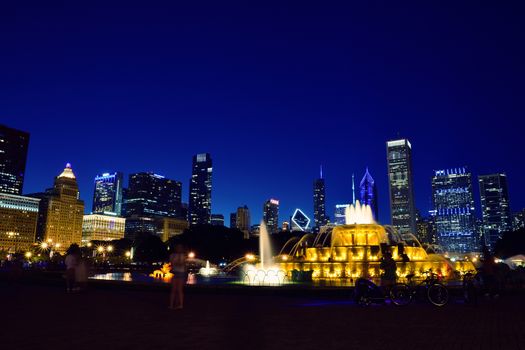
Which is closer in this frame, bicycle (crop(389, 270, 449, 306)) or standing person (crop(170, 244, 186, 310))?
standing person (crop(170, 244, 186, 310))

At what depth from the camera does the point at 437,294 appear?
52.9ft

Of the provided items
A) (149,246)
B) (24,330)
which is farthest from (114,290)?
(149,246)

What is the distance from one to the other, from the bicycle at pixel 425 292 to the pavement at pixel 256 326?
1.36ft

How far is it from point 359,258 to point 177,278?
2107 cm

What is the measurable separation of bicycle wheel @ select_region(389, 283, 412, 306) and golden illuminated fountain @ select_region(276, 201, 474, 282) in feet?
36.7

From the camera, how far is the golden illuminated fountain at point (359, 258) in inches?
1211

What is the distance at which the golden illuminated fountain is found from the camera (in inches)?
1211

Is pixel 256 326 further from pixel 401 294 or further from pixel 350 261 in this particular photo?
pixel 350 261

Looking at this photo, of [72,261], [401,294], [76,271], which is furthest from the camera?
[76,271]

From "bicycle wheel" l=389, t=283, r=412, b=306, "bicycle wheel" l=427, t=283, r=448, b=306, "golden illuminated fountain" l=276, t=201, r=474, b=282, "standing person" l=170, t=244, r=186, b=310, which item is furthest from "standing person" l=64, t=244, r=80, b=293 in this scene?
"bicycle wheel" l=427, t=283, r=448, b=306

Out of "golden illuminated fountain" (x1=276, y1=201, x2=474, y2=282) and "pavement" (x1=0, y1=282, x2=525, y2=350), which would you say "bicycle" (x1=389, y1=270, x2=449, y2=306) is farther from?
"golden illuminated fountain" (x1=276, y1=201, x2=474, y2=282)

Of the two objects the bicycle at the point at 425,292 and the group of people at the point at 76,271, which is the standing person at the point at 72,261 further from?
the bicycle at the point at 425,292

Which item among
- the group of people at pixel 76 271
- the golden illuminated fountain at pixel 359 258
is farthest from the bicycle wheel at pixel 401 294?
the group of people at pixel 76 271

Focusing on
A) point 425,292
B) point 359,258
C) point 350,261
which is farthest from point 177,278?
point 359,258
